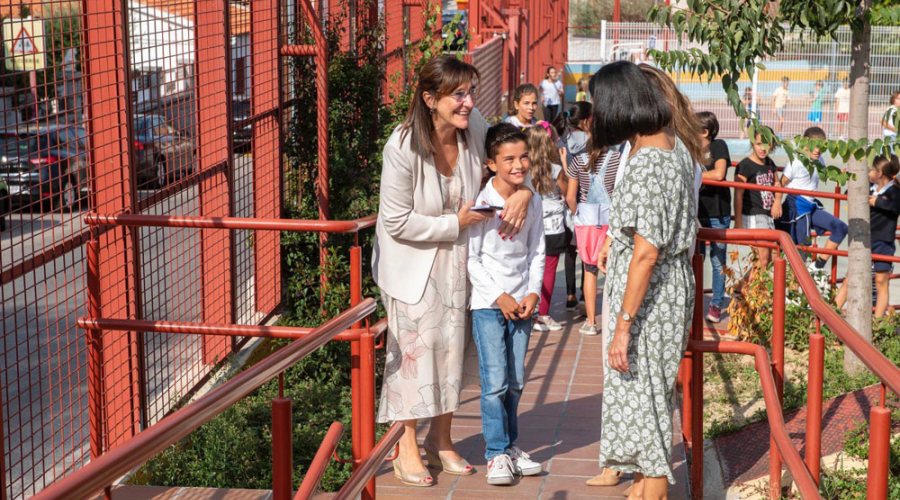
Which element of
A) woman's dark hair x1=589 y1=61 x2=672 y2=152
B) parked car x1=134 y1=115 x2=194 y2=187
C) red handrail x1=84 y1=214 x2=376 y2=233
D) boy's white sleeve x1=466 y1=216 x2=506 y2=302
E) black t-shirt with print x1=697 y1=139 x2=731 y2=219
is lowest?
black t-shirt with print x1=697 y1=139 x2=731 y2=219

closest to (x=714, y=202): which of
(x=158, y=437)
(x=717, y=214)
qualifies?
(x=717, y=214)

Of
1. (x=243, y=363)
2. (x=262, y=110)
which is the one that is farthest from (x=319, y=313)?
(x=262, y=110)

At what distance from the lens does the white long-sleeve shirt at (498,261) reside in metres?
4.29

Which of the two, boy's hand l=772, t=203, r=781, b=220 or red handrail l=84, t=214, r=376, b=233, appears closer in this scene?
red handrail l=84, t=214, r=376, b=233

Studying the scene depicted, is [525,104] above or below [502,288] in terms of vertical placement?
above

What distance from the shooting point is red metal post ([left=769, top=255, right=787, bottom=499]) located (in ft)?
13.1

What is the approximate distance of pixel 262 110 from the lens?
6785 millimetres

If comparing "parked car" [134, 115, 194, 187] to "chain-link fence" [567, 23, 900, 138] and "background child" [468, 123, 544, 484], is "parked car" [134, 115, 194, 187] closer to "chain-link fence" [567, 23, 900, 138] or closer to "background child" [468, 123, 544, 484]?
"background child" [468, 123, 544, 484]

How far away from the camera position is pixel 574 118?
8164 millimetres

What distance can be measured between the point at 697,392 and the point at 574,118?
428 centimetres

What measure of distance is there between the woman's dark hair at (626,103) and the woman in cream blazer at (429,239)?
623 millimetres

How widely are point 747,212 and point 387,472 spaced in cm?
474

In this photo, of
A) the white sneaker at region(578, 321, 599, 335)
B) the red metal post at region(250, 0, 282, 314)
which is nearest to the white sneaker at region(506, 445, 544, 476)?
the red metal post at region(250, 0, 282, 314)

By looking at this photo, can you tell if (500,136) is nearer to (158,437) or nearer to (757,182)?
(158,437)
